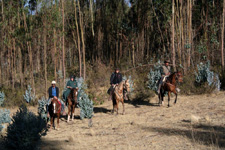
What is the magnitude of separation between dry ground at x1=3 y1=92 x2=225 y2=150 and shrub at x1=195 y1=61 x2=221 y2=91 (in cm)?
149

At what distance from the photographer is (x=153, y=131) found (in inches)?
397

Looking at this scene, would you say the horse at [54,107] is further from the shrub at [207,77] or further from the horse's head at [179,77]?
the shrub at [207,77]

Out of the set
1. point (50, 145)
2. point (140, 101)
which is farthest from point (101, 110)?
point (50, 145)

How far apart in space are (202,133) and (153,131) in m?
1.66

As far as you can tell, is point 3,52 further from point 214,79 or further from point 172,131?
point 172,131

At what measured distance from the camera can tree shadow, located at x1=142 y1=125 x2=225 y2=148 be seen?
812 centimetres

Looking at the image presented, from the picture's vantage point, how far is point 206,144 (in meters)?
7.95

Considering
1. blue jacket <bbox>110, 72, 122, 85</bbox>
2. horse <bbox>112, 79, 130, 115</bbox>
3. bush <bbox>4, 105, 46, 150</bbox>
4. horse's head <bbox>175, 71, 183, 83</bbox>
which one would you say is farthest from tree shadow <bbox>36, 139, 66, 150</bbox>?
horse's head <bbox>175, 71, 183, 83</bbox>

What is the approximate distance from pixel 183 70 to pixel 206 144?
12.6 metres

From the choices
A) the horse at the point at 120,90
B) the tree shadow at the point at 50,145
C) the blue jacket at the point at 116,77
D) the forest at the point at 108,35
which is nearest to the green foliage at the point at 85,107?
the horse at the point at 120,90

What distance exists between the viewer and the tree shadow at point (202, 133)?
812 centimetres

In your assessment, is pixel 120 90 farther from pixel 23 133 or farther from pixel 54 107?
pixel 23 133

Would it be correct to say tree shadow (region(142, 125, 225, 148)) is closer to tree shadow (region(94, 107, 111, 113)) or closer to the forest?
tree shadow (region(94, 107, 111, 113))

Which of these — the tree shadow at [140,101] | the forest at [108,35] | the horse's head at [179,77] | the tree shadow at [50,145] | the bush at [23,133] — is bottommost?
the tree shadow at [50,145]
